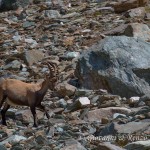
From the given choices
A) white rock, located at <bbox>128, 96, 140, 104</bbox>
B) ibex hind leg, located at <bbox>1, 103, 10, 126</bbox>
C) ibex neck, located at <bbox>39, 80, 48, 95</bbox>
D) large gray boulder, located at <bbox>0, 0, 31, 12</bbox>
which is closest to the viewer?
ibex hind leg, located at <bbox>1, 103, 10, 126</bbox>

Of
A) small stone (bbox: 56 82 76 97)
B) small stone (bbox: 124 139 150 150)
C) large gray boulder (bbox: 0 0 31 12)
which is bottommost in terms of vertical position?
large gray boulder (bbox: 0 0 31 12)

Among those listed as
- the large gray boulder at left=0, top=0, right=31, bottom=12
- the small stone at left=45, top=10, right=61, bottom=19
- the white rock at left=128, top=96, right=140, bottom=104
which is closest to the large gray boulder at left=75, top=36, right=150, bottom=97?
the white rock at left=128, top=96, right=140, bottom=104

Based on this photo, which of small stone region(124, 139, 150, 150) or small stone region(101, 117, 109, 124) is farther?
small stone region(101, 117, 109, 124)

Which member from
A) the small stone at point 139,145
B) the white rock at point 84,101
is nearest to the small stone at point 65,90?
the white rock at point 84,101

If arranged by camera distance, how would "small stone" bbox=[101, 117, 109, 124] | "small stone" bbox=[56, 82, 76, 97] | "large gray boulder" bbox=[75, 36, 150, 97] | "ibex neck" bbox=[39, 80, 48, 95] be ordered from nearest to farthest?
"small stone" bbox=[101, 117, 109, 124] < "ibex neck" bbox=[39, 80, 48, 95] < "large gray boulder" bbox=[75, 36, 150, 97] < "small stone" bbox=[56, 82, 76, 97]

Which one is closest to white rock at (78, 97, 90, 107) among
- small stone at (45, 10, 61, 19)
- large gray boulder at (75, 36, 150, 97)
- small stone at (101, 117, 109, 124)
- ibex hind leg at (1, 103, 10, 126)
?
large gray boulder at (75, 36, 150, 97)

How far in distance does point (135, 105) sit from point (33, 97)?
6.73ft

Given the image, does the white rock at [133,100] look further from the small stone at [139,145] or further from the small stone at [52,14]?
the small stone at [52,14]

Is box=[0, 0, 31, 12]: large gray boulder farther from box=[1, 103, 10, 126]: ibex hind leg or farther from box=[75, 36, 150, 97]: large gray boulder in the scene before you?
box=[1, 103, 10, 126]: ibex hind leg

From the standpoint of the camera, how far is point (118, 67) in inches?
532

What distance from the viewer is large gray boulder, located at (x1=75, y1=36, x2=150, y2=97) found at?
13.3m

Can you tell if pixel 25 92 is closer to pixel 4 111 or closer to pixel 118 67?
pixel 4 111

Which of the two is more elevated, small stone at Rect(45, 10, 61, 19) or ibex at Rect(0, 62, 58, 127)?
ibex at Rect(0, 62, 58, 127)

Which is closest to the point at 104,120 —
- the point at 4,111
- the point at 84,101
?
the point at 84,101
